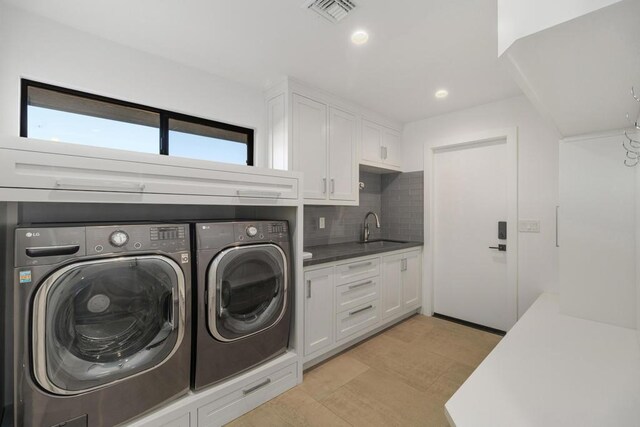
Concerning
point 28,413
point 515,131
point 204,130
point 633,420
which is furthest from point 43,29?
point 515,131

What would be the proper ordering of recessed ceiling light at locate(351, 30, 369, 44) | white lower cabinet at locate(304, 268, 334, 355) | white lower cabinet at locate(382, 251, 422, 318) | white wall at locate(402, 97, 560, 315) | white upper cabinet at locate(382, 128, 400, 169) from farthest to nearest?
white upper cabinet at locate(382, 128, 400, 169)
white lower cabinet at locate(382, 251, 422, 318)
white wall at locate(402, 97, 560, 315)
white lower cabinet at locate(304, 268, 334, 355)
recessed ceiling light at locate(351, 30, 369, 44)

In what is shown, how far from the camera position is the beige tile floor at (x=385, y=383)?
1708mm

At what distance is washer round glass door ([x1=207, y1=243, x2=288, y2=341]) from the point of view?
5.27 ft

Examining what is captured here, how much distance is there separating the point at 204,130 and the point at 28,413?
6.80 ft

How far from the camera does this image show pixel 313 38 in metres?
1.88

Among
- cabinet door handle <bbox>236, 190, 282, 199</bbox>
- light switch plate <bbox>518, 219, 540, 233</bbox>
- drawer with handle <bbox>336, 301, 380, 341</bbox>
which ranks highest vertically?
cabinet door handle <bbox>236, 190, 282, 199</bbox>

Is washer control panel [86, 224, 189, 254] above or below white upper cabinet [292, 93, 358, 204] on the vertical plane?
below

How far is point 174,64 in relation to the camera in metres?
2.21

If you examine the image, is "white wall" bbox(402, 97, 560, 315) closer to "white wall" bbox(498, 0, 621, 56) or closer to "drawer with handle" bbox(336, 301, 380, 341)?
"drawer with handle" bbox(336, 301, 380, 341)

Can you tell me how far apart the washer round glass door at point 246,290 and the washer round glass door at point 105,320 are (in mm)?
192

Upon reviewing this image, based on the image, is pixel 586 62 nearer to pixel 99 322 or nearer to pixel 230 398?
pixel 99 322

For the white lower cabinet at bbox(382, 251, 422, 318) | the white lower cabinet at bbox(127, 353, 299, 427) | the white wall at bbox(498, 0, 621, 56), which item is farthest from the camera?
the white lower cabinet at bbox(382, 251, 422, 318)

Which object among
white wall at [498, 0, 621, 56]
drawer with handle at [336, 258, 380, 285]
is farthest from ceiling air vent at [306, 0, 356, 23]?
drawer with handle at [336, 258, 380, 285]

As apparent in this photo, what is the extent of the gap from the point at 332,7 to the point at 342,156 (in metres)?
1.45
